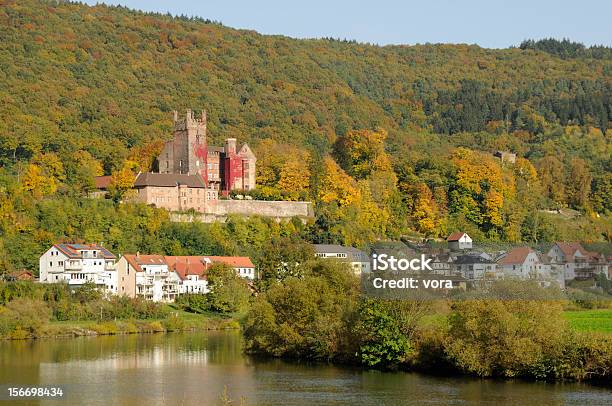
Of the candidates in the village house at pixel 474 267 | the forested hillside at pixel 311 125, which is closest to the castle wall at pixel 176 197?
the forested hillside at pixel 311 125

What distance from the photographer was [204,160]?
104312mm

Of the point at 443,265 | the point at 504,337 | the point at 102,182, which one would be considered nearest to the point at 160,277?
the point at 102,182

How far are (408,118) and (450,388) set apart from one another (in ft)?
428

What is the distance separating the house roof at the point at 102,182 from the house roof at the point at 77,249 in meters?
10.3

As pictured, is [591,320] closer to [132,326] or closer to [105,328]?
[132,326]

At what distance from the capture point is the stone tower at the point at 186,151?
10281 centimetres

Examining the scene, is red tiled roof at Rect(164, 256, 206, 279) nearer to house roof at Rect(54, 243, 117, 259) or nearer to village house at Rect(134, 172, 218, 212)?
house roof at Rect(54, 243, 117, 259)

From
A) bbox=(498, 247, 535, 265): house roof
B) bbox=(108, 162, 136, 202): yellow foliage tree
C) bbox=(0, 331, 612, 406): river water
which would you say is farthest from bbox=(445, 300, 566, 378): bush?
bbox=(108, 162, 136, 202): yellow foliage tree

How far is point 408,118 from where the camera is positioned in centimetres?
17462

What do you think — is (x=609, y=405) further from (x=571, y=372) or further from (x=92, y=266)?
(x=92, y=266)

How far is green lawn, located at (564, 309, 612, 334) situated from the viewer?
5419 cm

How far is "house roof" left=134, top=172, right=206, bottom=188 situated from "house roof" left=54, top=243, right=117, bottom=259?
10100mm

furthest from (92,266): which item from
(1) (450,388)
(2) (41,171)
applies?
(1) (450,388)

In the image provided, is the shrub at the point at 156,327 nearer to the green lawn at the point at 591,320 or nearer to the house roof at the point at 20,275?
the house roof at the point at 20,275
